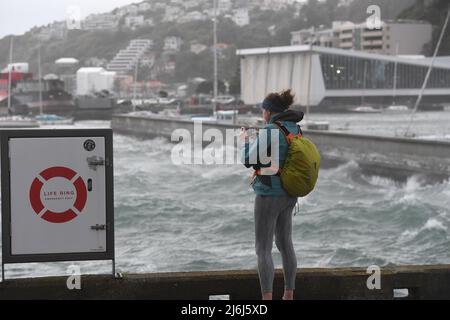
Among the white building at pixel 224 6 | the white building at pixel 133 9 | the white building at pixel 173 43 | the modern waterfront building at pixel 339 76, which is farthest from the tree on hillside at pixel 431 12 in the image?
the white building at pixel 133 9

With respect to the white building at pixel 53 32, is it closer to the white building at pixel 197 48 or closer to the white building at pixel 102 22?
the white building at pixel 102 22

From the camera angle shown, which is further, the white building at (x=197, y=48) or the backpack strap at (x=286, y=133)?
the white building at (x=197, y=48)

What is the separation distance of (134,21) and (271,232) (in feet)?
468

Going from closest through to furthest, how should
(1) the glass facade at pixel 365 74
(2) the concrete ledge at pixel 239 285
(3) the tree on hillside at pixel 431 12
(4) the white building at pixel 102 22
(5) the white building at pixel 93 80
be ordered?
(2) the concrete ledge at pixel 239 285, (3) the tree on hillside at pixel 431 12, (1) the glass facade at pixel 365 74, (5) the white building at pixel 93 80, (4) the white building at pixel 102 22

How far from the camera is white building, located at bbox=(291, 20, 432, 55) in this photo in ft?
203

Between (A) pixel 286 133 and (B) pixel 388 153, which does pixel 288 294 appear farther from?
(B) pixel 388 153

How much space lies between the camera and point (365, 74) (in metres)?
93.5

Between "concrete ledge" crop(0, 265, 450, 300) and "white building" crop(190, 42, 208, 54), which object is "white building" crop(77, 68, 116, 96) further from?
"concrete ledge" crop(0, 265, 450, 300)

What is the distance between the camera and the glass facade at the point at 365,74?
8794 centimetres

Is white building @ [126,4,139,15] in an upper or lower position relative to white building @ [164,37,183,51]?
upper

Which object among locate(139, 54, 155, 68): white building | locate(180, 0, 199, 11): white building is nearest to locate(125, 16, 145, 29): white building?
locate(139, 54, 155, 68): white building

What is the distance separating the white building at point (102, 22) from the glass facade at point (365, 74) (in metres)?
43.3

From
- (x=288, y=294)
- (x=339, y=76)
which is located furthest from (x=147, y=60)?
(x=288, y=294)

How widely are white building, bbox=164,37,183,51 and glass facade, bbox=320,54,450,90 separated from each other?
42931 mm
